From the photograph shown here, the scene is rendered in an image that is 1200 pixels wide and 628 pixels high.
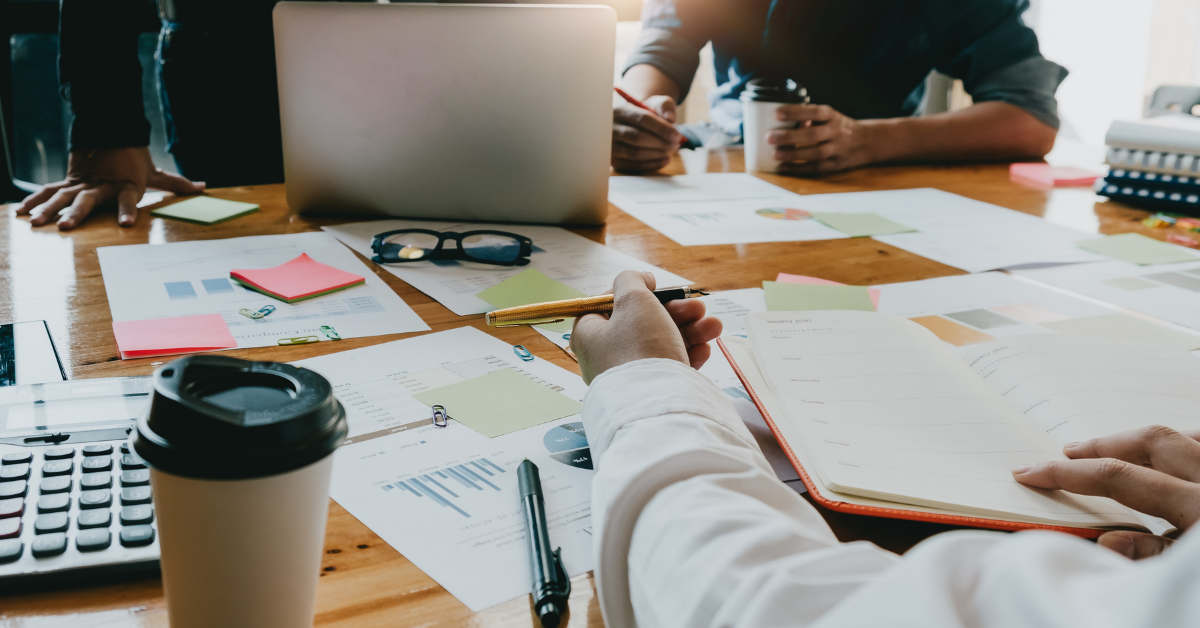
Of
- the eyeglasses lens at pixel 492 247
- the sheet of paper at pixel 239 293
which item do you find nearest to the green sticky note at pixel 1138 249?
the eyeglasses lens at pixel 492 247

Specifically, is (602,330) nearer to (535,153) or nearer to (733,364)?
(733,364)

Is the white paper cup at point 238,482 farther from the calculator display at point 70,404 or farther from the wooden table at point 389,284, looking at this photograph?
the calculator display at point 70,404

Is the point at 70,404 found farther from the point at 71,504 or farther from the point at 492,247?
the point at 492,247

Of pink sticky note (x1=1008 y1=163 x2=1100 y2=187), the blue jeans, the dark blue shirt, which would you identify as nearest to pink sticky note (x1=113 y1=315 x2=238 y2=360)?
the blue jeans

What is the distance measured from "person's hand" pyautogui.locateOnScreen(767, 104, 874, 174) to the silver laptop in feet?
1.71

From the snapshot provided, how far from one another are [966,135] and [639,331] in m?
1.42

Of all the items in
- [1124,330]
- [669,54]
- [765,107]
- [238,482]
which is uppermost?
[669,54]

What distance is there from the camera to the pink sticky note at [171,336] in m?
0.67

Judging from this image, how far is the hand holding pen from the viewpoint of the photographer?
1.39m

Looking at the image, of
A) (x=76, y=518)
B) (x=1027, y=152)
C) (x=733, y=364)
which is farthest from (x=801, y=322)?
(x=1027, y=152)

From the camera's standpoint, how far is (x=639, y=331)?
1.83 feet

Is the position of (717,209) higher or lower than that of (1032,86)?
lower

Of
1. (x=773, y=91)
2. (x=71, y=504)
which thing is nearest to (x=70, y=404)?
(x=71, y=504)

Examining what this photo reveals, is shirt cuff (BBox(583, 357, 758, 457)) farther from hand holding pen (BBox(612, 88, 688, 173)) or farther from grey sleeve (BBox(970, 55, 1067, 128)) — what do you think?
grey sleeve (BBox(970, 55, 1067, 128))
